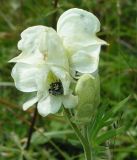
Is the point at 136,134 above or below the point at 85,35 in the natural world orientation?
below

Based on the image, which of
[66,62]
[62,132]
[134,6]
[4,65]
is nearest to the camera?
[66,62]

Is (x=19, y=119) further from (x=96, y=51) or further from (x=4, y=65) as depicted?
(x=96, y=51)

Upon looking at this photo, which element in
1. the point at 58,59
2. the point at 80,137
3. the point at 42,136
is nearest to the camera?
the point at 58,59

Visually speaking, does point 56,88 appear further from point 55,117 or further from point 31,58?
point 55,117

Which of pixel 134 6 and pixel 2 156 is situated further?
pixel 134 6

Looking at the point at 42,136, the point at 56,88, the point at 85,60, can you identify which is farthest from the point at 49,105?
the point at 42,136

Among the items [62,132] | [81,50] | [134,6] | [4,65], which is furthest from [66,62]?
[134,6]

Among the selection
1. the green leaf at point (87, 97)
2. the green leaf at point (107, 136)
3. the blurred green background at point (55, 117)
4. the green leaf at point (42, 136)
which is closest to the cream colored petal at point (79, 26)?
the green leaf at point (87, 97)
